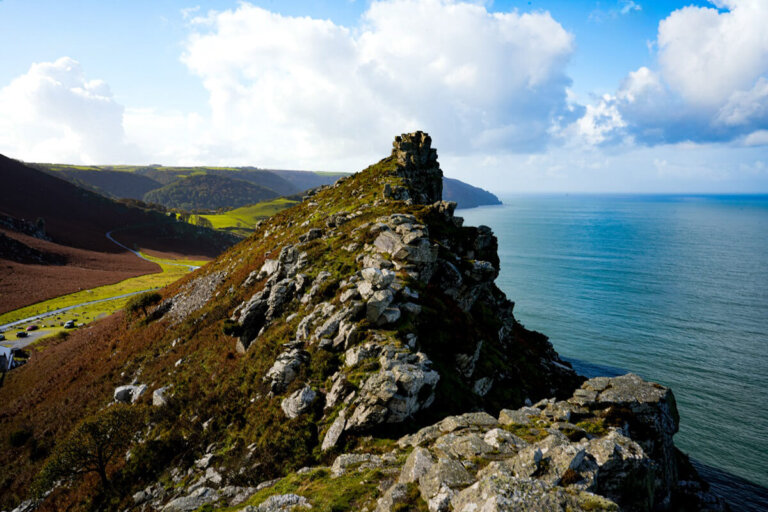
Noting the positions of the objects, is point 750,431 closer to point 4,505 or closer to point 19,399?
point 4,505

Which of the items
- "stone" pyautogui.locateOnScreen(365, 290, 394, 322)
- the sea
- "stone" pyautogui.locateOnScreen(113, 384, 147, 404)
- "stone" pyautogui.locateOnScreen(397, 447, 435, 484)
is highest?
"stone" pyautogui.locateOnScreen(365, 290, 394, 322)

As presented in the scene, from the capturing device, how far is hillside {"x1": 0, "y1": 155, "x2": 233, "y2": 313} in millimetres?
97375

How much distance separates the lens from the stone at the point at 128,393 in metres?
31.6

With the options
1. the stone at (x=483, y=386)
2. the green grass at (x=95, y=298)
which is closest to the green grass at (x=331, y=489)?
the stone at (x=483, y=386)

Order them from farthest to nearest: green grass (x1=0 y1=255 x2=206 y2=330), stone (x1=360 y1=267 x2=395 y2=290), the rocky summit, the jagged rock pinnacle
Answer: green grass (x1=0 y1=255 x2=206 y2=330), the jagged rock pinnacle, stone (x1=360 y1=267 x2=395 y2=290), the rocky summit

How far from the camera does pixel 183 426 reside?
81.0 feet

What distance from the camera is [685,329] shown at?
249ft

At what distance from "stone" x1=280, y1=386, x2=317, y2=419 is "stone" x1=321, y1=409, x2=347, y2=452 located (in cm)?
229

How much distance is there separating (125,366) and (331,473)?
35.0 m

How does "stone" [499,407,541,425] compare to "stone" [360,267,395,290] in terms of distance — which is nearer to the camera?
"stone" [499,407,541,425]

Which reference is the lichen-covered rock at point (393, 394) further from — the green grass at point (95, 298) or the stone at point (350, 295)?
the green grass at point (95, 298)

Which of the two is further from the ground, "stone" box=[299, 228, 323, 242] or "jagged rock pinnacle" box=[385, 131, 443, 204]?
"jagged rock pinnacle" box=[385, 131, 443, 204]

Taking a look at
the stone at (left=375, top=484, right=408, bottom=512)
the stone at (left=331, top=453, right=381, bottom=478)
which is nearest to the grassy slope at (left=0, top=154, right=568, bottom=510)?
the stone at (left=331, top=453, right=381, bottom=478)

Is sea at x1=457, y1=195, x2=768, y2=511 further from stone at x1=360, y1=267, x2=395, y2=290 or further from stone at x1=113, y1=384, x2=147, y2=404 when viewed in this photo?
stone at x1=113, y1=384, x2=147, y2=404
